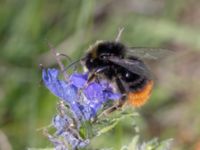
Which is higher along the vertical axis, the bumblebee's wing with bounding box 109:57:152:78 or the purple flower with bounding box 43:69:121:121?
the bumblebee's wing with bounding box 109:57:152:78

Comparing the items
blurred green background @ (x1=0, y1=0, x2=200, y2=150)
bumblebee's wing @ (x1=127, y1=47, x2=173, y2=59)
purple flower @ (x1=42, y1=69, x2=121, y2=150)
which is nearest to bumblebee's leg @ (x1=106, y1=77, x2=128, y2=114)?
purple flower @ (x1=42, y1=69, x2=121, y2=150)

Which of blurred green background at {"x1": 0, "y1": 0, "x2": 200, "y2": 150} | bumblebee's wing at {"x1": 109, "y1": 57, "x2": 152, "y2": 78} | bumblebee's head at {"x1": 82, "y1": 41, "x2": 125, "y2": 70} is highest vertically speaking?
blurred green background at {"x1": 0, "y1": 0, "x2": 200, "y2": 150}

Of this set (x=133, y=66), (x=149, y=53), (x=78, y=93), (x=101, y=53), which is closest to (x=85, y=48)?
(x=149, y=53)

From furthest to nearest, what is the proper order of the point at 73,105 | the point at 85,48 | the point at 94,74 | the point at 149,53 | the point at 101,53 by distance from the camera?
1. the point at 85,48
2. the point at 149,53
3. the point at 101,53
4. the point at 94,74
5. the point at 73,105

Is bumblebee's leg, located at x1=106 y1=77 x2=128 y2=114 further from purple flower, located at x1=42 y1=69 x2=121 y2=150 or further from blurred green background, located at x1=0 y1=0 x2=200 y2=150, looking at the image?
blurred green background, located at x1=0 y1=0 x2=200 y2=150

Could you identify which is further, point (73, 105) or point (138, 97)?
point (138, 97)

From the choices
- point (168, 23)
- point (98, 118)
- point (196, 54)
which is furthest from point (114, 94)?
point (196, 54)

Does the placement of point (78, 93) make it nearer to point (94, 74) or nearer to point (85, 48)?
point (94, 74)
